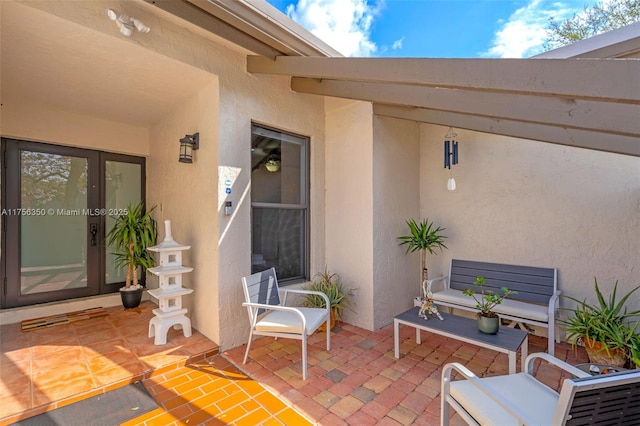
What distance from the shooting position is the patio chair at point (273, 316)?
2783 mm

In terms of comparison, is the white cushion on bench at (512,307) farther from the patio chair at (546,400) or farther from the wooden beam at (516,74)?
the wooden beam at (516,74)

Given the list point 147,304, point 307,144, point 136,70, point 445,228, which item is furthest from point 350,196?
point 147,304

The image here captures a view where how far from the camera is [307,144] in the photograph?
14.0 ft

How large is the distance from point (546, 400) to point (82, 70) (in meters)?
4.94

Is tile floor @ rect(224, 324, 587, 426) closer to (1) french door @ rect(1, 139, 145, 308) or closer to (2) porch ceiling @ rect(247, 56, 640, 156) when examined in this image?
(2) porch ceiling @ rect(247, 56, 640, 156)

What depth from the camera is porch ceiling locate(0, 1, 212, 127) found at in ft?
7.78

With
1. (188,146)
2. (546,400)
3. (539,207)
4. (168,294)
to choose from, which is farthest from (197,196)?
(539,207)

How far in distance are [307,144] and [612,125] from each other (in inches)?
128

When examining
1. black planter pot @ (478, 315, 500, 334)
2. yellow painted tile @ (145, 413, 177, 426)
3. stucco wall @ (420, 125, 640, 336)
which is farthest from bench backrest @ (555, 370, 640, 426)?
stucco wall @ (420, 125, 640, 336)

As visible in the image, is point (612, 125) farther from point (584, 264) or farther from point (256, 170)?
point (256, 170)

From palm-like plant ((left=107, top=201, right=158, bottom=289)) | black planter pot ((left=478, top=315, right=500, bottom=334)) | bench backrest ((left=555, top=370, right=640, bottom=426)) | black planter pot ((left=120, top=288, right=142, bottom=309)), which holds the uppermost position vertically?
palm-like plant ((left=107, top=201, right=158, bottom=289))

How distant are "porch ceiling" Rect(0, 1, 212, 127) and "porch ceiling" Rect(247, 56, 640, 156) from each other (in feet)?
3.51

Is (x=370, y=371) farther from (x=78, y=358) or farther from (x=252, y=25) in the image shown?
(x=252, y=25)

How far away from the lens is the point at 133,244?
431 centimetres
